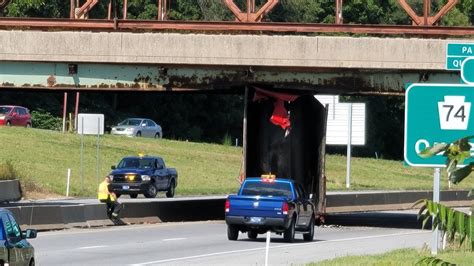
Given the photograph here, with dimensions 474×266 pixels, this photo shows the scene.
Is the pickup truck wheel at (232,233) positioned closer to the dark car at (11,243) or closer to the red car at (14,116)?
the dark car at (11,243)

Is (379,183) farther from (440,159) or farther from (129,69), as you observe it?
(440,159)

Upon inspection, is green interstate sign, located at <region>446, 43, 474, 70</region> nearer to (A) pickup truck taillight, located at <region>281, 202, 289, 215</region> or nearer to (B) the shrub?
(A) pickup truck taillight, located at <region>281, 202, 289, 215</region>

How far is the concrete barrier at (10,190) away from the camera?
45.3m

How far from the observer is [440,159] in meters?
12.6

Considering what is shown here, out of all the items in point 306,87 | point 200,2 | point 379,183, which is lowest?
point 379,183

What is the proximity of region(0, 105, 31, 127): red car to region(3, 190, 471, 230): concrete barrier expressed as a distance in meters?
28.9

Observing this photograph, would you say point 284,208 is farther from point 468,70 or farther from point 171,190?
point 171,190

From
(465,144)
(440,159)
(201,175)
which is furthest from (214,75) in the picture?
(201,175)

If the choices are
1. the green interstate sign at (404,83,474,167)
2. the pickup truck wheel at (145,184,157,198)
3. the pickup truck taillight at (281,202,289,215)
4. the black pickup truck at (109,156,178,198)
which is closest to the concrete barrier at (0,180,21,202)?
the black pickup truck at (109,156,178,198)

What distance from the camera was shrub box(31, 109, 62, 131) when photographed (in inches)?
3319

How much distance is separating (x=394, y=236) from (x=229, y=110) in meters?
59.4

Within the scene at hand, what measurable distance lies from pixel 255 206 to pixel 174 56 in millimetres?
5156

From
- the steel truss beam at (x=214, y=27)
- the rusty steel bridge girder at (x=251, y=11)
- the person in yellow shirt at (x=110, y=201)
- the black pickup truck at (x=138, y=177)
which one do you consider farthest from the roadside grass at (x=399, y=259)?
the black pickup truck at (x=138, y=177)

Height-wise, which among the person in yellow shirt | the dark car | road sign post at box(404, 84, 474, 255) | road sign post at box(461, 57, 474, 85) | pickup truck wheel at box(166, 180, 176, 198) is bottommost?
pickup truck wheel at box(166, 180, 176, 198)
